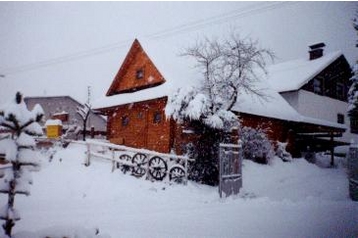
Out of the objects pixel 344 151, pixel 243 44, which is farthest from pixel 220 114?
pixel 344 151

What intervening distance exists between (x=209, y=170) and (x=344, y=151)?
18.8 meters

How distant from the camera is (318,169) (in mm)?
20359

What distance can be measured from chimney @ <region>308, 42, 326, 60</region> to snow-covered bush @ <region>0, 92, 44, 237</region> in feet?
97.3

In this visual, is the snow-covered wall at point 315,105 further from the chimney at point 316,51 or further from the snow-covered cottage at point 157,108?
the chimney at point 316,51

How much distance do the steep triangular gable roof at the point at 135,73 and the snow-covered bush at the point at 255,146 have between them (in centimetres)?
568

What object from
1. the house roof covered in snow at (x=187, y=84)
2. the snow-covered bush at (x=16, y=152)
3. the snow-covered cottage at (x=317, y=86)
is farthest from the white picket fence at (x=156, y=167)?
the snow-covered cottage at (x=317, y=86)

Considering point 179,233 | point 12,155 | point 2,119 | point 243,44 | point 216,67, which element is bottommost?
point 179,233

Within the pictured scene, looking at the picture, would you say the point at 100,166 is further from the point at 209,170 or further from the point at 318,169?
the point at 318,169

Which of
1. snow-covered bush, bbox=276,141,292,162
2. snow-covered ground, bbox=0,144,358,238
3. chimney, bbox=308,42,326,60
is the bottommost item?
snow-covered ground, bbox=0,144,358,238

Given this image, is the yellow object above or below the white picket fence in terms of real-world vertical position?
above

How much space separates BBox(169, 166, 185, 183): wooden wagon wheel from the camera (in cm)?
1300

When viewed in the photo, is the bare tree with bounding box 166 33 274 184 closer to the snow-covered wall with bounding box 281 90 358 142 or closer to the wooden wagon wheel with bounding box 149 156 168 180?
the wooden wagon wheel with bounding box 149 156 168 180

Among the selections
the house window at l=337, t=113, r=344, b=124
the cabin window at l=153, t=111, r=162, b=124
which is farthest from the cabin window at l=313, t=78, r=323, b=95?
the cabin window at l=153, t=111, r=162, b=124

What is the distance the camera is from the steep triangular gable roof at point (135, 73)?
20.0 m
